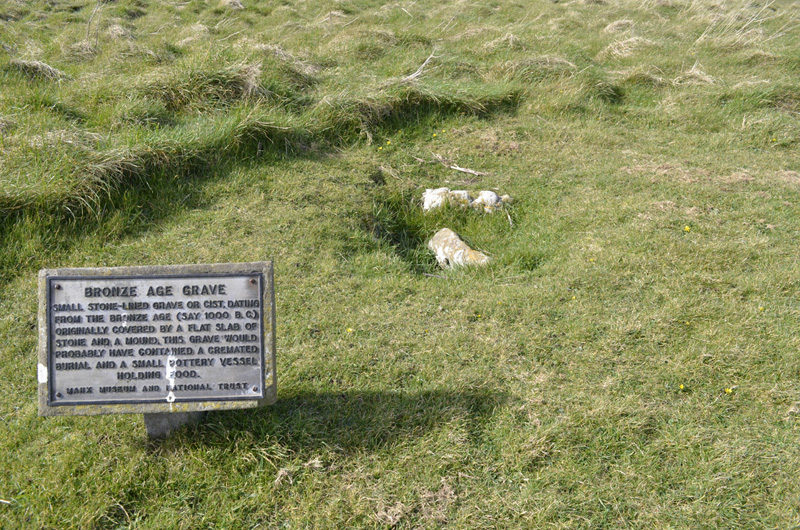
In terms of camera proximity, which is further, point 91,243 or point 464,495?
point 91,243

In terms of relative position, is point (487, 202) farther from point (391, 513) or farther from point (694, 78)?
point (694, 78)

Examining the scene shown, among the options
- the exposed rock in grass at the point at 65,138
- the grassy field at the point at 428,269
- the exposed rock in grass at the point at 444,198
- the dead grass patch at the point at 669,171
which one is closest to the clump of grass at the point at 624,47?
the grassy field at the point at 428,269

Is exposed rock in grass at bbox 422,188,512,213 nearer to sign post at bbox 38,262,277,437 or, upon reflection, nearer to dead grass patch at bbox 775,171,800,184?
dead grass patch at bbox 775,171,800,184

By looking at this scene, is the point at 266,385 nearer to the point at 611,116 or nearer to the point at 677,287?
the point at 677,287

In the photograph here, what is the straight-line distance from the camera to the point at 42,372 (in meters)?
2.63

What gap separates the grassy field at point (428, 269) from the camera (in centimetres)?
274

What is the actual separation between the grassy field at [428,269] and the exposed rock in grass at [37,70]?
43 mm

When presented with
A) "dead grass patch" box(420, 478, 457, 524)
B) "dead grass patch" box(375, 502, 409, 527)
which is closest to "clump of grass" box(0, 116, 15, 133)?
"dead grass patch" box(375, 502, 409, 527)

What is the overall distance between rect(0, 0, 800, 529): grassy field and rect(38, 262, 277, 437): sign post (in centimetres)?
34

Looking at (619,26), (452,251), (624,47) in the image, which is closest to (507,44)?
(624,47)

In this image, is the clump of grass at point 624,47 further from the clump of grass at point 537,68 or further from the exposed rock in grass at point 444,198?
the exposed rock in grass at point 444,198

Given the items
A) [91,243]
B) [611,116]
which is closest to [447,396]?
[91,243]

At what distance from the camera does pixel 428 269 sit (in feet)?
16.9

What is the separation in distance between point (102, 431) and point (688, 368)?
3.52 meters
